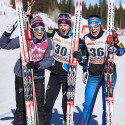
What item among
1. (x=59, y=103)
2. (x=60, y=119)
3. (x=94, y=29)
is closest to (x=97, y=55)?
(x=94, y=29)

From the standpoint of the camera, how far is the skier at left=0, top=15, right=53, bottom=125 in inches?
143

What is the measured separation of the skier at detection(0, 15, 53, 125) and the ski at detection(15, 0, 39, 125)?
0.07 metres

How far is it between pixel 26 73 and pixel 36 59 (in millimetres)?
272

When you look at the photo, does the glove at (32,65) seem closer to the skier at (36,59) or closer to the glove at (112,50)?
the skier at (36,59)

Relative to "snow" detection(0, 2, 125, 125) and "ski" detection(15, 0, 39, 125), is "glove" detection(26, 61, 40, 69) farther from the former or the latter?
"snow" detection(0, 2, 125, 125)

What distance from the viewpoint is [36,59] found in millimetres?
3791

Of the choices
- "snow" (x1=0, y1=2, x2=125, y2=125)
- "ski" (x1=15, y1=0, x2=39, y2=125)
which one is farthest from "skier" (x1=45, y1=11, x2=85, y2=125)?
"snow" (x1=0, y1=2, x2=125, y2=125)

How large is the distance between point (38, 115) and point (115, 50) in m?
1.65

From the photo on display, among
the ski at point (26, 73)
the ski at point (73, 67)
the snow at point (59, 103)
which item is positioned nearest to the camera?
the ski at point (26, 73)

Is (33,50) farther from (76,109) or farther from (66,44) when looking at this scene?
(76,109)

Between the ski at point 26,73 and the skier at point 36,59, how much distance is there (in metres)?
0.07

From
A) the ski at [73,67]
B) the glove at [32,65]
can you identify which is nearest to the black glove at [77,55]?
the ski at [73,67]

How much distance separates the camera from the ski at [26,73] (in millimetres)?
3781

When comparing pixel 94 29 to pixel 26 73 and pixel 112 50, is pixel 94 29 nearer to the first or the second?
pixel 112 50
